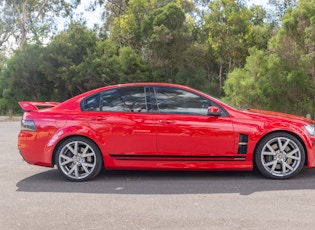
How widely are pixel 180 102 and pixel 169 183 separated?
1.24m

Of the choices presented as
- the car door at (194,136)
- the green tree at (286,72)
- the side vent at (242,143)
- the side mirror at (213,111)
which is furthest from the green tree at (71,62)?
the side vent at (242,143)

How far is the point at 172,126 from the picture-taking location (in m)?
5.51

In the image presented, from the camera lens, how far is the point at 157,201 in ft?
15.2

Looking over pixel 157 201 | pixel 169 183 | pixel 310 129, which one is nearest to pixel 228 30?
pixel 310 129

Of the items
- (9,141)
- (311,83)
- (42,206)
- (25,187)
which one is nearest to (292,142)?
(42,206)

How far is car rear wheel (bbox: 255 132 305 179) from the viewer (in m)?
5.51

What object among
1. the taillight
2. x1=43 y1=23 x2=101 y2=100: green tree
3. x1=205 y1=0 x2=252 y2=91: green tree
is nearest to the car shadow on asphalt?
the taillight

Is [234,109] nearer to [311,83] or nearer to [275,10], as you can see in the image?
[311,83]

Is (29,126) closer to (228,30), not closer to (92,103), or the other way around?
(92,103)

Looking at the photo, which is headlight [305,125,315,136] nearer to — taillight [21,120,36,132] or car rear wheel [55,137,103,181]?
car rear wheel [55,137,103,181]

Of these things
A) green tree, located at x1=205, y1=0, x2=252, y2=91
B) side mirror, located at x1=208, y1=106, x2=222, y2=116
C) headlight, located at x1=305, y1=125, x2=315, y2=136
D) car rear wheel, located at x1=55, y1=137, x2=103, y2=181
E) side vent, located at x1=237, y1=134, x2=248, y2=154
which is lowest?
car rear wheel, located at x1=55, y1=137, x2=103, y2=181

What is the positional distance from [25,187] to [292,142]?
13.0ft

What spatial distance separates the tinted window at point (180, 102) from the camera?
566 centimetres

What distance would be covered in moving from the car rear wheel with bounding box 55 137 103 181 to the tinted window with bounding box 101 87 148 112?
0.63 meters
